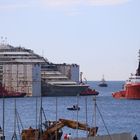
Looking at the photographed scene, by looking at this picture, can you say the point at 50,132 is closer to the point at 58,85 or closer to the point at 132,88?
the point at 132,88

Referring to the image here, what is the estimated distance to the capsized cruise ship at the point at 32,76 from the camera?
180 metres

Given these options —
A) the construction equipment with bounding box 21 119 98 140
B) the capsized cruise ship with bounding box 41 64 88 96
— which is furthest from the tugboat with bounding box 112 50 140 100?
the construction equipment with bounding box 21 119 98 140

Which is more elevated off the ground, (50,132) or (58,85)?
(58,85)

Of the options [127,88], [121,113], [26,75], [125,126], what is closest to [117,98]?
[127,88]

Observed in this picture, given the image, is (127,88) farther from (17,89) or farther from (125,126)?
(125,126)

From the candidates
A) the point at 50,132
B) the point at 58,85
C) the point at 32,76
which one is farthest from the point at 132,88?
the point at 50,132

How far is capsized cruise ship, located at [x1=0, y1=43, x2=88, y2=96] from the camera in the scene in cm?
18012

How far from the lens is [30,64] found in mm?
183375

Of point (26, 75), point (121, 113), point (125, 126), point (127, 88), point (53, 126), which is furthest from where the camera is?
point (26, 75)

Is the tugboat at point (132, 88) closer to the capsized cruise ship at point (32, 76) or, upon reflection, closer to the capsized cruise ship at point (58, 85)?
the capsized cruise ship at point (32, 76)

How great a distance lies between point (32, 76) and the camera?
179375 millimetres

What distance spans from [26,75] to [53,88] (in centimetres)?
662

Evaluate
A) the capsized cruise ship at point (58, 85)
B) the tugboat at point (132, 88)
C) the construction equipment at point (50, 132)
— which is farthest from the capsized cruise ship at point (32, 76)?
the construction equipment at point (50, 132)

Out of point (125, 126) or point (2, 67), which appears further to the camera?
point (2, 67)
